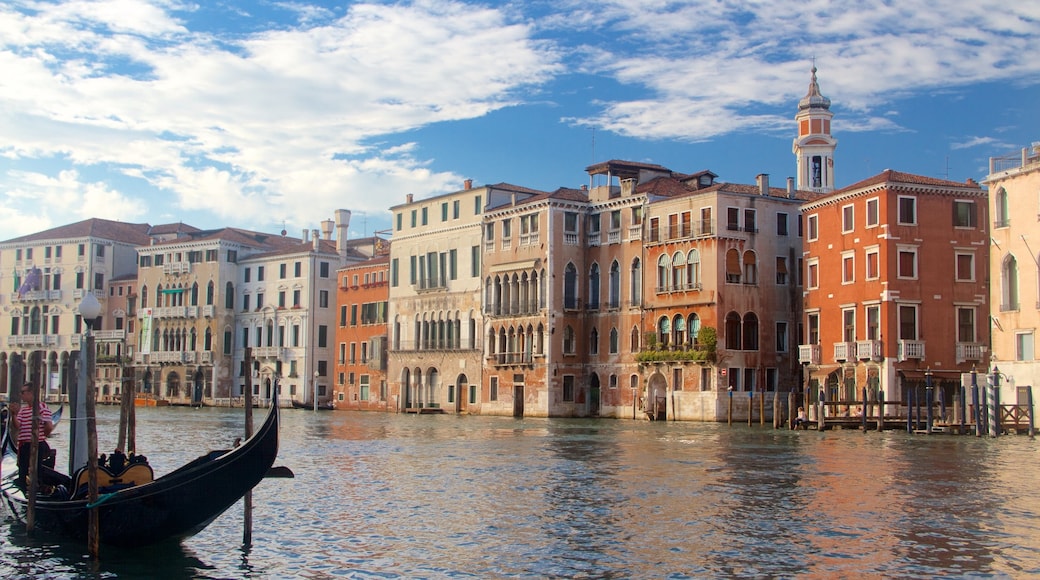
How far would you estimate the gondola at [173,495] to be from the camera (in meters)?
12.2

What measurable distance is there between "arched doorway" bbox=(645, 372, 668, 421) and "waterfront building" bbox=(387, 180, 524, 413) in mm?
9352

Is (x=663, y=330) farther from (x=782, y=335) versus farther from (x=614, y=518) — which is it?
(x=614, y=518)

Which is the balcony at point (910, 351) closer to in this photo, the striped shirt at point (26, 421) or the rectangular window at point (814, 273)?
the rectangular window at point (814, 273)

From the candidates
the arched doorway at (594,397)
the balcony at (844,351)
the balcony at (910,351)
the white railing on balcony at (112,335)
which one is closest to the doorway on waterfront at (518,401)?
the arched doorway at (594,397)

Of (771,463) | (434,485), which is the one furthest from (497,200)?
(434,485)

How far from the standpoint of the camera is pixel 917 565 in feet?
Result: 38.0

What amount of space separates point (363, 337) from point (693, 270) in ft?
75.8

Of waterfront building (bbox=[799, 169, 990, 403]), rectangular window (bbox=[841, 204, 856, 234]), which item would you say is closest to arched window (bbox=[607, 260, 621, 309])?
rectangular window (bbox=[841, 204, 856, 234])

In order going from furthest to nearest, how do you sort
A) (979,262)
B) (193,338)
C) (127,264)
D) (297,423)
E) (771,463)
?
(127,264) < (193,338) < (297,423) < (979,262) < (771,463)

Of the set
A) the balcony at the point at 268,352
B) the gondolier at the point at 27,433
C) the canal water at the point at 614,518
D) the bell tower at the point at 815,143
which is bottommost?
the canal water at the point at 614,518

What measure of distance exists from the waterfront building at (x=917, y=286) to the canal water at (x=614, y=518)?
8377mm

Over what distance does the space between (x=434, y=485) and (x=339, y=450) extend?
8536mm

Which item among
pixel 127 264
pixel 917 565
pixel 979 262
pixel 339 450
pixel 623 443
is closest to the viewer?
pixel 917 565

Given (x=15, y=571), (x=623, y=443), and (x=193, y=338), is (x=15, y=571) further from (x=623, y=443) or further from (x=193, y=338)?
(x=193, y=338)
